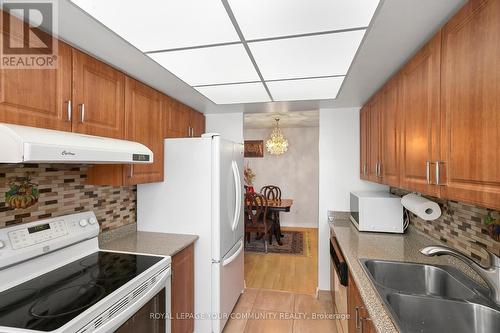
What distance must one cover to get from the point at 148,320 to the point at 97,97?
137 centimetres

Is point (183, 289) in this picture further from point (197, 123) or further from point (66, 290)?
point (197, 123)

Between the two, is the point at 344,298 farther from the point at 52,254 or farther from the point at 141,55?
the point at 141,55

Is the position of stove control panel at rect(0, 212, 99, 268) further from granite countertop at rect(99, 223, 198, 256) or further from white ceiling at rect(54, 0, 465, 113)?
white ceiling at rect(54, 0, 465, 113)

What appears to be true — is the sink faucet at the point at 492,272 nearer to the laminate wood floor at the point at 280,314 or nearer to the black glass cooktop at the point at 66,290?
the laminate wood floor at the point at 280,314

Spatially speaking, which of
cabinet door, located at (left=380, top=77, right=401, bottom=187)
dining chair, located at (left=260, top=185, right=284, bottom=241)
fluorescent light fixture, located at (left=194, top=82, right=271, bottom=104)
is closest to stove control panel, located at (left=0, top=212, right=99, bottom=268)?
fluorescent light fixture, located at (left=194, top=82, right=271, bottom=104)

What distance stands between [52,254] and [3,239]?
0.27 m

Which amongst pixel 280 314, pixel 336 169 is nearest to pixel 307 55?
pixel 336 169

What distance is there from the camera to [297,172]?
18.5 ft

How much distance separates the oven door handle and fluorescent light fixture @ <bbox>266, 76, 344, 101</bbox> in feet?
5.21

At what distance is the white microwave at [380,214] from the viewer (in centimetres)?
223

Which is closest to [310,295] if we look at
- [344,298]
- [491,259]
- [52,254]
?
[344,298]

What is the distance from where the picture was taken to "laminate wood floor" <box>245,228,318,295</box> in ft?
9.88

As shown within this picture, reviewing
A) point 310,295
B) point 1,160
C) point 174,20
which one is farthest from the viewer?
point 310,295

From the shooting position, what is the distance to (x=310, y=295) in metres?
2.81
